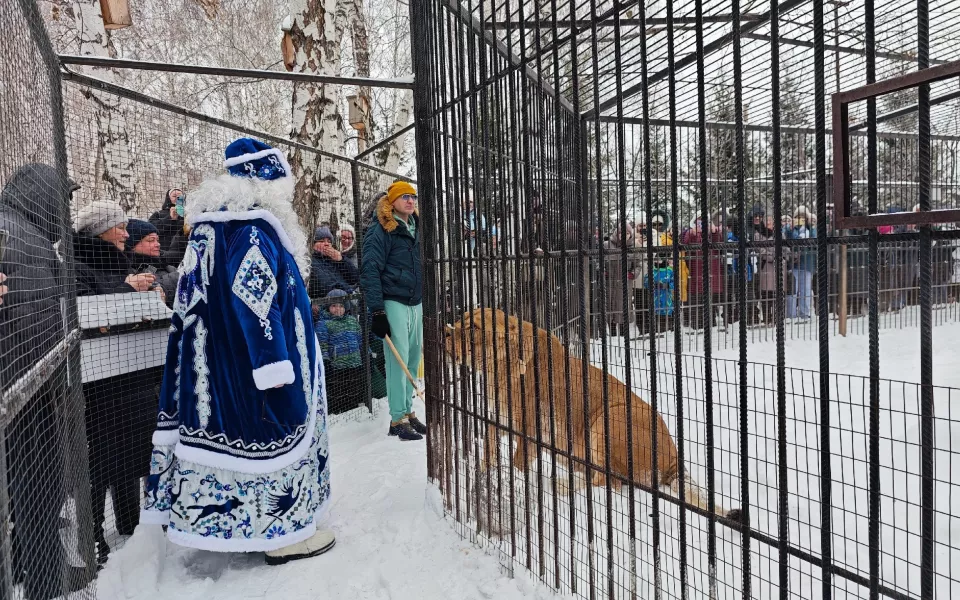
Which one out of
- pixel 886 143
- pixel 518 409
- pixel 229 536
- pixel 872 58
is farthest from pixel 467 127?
pixel 886 143

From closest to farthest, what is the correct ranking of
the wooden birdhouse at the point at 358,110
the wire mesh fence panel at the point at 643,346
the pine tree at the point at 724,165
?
the wire mesh fence panel at the point at 643,346 < the pine tree at the point at 724,165 < the wooden birdhouse at the point at 358,110

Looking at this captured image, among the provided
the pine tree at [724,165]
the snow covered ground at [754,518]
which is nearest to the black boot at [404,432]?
the snow covered ground at [754,518]

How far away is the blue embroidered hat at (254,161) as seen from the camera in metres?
3.08

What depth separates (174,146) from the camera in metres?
4.27

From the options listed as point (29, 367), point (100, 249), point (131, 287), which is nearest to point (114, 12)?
point (100, 249)

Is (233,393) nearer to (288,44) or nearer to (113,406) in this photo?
(113,406)

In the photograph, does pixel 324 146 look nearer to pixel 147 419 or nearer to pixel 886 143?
pixel 147 419

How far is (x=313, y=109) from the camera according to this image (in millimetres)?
7664

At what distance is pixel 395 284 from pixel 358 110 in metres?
5.36

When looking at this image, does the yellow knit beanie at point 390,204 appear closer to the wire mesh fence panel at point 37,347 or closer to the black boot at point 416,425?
the black boot at point 416,425

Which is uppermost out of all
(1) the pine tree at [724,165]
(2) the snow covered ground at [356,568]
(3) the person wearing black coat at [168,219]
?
(1) the pine tree at [724,165]

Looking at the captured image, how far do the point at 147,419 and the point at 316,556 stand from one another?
A: 1.27m

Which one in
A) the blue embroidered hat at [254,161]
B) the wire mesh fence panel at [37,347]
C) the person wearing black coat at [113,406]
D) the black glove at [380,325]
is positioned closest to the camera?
the wire mesh fence panel at [37,347]

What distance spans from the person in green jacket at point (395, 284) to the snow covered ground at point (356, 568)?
1243mm
